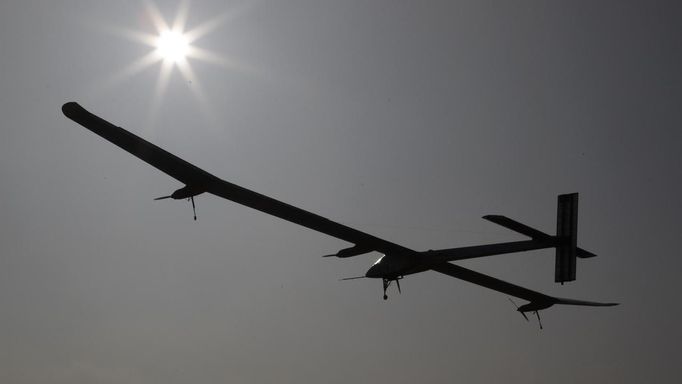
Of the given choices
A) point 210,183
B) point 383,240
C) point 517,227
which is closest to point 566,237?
point 517,227

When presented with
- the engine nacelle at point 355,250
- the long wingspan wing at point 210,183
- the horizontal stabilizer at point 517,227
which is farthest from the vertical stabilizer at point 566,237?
the engine nacelle at point 355,250

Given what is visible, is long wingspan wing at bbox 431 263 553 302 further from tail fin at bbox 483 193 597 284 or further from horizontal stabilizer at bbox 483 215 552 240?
tail fin at bbox 483 193 597 284

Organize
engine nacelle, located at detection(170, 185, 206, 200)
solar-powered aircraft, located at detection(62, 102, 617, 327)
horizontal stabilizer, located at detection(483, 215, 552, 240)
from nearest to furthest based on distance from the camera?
1. solar-powered aircraft, located at detection(62, 102, 617, 327)
2. engine nacelle, located at detection(170, 185, 206, 200)
3. horizontal stabilizer, located at detection(483, 215, 552, 240)

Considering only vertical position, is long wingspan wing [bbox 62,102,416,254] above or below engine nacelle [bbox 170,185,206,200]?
above

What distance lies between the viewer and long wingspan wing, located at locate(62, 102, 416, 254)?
20.3 metres

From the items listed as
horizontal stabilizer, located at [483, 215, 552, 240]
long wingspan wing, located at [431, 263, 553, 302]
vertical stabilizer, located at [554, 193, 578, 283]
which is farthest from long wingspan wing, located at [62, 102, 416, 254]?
vertical stabilizer, located at [554, 193, 578, 283]

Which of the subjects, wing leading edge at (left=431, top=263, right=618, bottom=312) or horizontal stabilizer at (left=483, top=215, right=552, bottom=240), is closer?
horizontal stabilizer at (left=483, top=215, right=552, bottom=240)

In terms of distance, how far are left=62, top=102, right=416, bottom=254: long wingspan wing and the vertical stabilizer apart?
5.49 metres

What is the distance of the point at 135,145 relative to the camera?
20.7 meters

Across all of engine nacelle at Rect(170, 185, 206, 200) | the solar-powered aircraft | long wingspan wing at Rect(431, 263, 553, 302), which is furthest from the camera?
long wingspan wing at Rect(431, 263, 553, 302)

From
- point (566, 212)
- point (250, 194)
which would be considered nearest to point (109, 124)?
point (250, 194)

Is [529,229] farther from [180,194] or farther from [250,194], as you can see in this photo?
[180,194]

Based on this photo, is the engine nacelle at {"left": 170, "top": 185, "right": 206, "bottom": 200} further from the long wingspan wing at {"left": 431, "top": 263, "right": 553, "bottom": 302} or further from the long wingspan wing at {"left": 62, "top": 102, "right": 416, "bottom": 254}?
the long wingspan wing at {"left": 431, "top": 263, "right": 553, "bottom": 302}

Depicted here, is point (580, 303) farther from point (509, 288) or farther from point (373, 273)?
point (373, 273)
